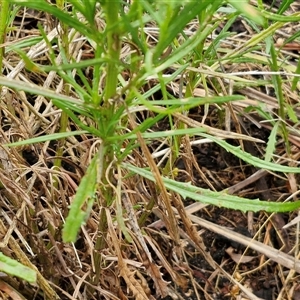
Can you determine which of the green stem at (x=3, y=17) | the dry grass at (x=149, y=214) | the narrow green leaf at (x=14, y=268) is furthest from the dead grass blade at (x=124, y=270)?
the green stem at (x=3, y=17)

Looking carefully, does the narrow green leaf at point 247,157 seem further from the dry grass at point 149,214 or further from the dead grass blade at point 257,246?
the dead grass blade at point 257,246

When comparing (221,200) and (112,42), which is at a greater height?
(112,42)

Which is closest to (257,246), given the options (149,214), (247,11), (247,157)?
(149,214)

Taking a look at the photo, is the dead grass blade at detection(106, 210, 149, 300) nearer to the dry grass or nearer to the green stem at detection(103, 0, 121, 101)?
the dry grass

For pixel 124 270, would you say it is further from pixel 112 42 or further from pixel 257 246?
pixel 257 246

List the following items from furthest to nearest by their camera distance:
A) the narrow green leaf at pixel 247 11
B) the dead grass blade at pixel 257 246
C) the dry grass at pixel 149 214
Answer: the dead grass blade at pixel 257 246
the dry grass at pixel 149 214
the narrow green leaf at pixel 247 11

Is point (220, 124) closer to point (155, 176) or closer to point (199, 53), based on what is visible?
point (199, 53)
